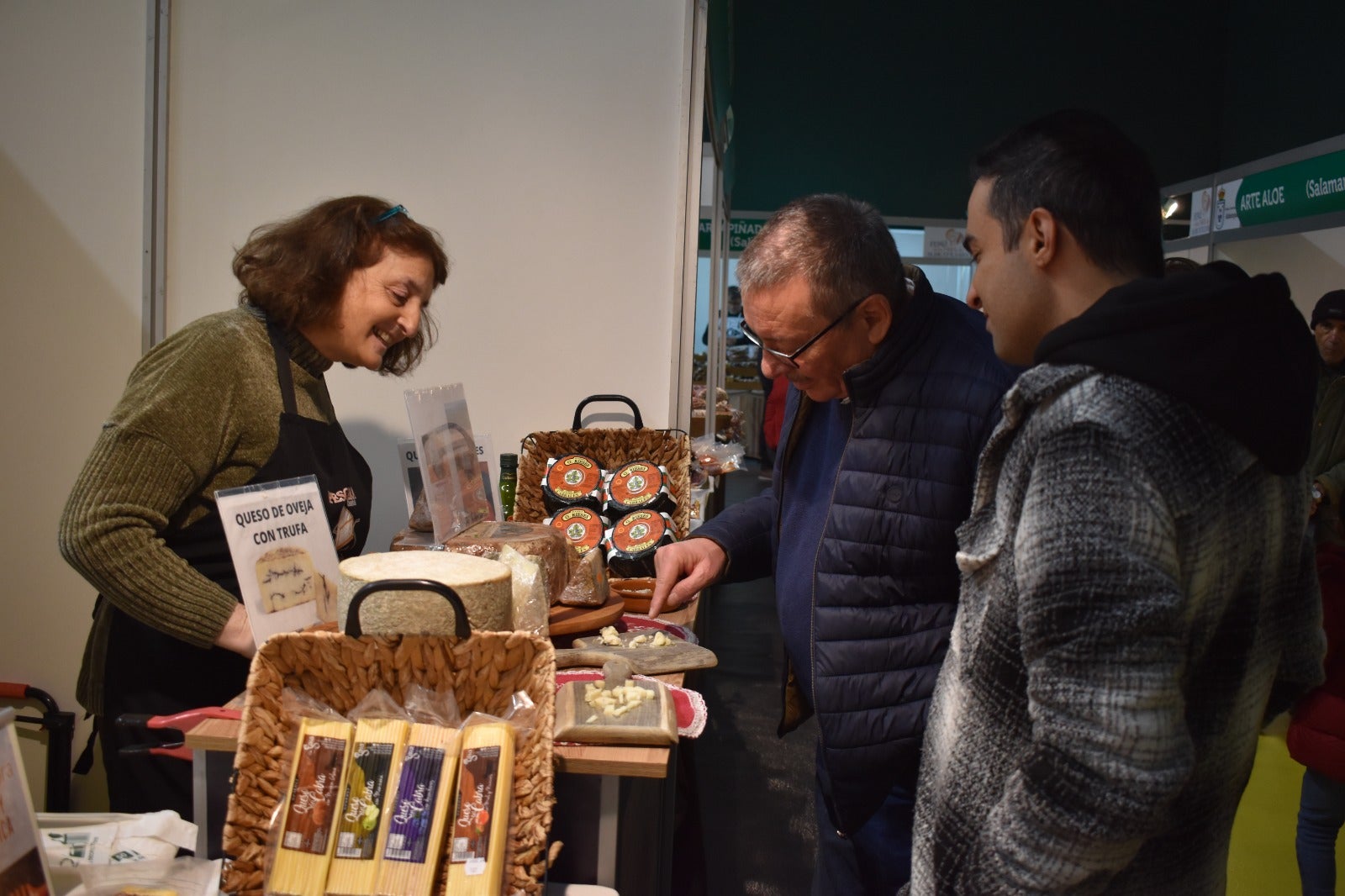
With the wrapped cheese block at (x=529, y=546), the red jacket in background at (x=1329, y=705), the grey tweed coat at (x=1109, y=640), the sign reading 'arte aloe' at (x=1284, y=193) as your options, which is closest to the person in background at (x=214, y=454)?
the wrapped cheese block at (x=529, y=546)

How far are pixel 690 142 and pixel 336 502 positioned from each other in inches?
69.2

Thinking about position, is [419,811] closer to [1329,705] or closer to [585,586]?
[585,586]

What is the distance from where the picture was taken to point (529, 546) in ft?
6.45

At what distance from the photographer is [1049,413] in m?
1.00

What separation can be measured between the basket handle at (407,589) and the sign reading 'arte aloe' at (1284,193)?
5.42 m

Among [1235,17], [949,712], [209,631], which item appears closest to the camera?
[949,712]

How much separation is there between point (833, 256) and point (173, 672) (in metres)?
1.51

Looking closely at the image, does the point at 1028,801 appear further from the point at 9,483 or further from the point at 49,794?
the point at 9,483

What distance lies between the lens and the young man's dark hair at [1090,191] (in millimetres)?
1162

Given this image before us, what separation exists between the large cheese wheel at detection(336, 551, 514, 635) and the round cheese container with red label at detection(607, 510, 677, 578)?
1.02 m

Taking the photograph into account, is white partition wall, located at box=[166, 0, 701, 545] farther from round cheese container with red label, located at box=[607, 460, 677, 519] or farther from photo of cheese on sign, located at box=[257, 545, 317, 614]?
photo of cheese on sign, located at box=[257, 545, 317, 614]

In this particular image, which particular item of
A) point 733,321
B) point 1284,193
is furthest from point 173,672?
point 733,321

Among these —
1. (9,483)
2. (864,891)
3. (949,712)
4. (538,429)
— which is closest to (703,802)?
(538,429)

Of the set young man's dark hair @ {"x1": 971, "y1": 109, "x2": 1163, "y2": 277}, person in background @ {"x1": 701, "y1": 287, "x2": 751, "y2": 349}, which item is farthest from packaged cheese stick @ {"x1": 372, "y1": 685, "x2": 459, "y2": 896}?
person in background @ {"x1": 701, "y1": 287, "x2": 751, "y2": 349}
